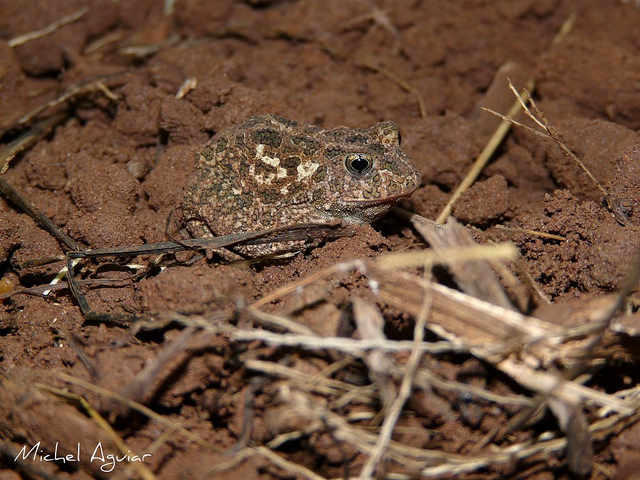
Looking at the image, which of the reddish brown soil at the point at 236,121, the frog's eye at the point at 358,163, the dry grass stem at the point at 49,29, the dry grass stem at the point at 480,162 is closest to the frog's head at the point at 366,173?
the frog's eye at the point at 358,163

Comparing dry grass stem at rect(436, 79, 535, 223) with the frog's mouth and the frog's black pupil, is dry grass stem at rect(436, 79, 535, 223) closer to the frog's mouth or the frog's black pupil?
the frog's mouth

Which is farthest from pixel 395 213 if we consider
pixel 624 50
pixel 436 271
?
pixel 624 50

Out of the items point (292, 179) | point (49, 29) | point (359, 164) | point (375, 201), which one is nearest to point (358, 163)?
point (359, 164)

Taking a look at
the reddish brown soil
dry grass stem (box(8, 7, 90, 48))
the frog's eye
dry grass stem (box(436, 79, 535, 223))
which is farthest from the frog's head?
dry grass stem (box(8, 7, 90, 48))

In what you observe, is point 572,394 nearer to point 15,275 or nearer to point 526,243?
point 526,243

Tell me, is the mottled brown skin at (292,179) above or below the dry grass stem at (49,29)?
below

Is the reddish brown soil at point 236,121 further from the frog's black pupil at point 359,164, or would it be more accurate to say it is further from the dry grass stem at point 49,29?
the frog's black pupil at point 359,164

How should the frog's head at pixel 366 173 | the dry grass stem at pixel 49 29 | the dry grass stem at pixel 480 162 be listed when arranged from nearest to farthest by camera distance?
the frog's head at pixel 366 173 < the dry grass stem at pixel 480 162 < the dry grass stem at pixel 49 29
